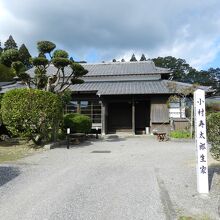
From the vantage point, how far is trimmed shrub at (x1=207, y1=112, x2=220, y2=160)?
22.7 feet

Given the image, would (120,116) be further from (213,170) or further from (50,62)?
(213,170)

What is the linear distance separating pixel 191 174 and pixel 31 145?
26.8 ft

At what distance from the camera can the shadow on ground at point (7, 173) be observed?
23.9ft

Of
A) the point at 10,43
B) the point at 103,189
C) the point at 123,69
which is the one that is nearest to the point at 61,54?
the point at 103,189

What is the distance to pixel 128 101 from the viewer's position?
21141 millimetres

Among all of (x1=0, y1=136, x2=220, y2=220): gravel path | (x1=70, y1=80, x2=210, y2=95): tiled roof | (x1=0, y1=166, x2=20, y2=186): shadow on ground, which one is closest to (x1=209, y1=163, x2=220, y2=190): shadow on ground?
(x1=0, y1=136, x2=220, y2=220): gravel path

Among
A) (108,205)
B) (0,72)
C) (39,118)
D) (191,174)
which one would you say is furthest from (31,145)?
(0,72)

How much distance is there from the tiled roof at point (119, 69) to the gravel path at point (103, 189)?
14.7 metres

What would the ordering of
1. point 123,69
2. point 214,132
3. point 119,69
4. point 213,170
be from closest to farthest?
1. point 214,132
2. point 213,170
3. point 123,69
4. point 119,69

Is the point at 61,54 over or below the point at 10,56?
over

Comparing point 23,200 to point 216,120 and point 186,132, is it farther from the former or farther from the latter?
point 186,132

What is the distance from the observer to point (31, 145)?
45.7 ft

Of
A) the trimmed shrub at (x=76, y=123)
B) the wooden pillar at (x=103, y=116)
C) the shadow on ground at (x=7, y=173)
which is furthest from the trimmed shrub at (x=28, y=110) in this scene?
the wooden pillar at (x=103, y=116)

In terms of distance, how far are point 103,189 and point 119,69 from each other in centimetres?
2066
